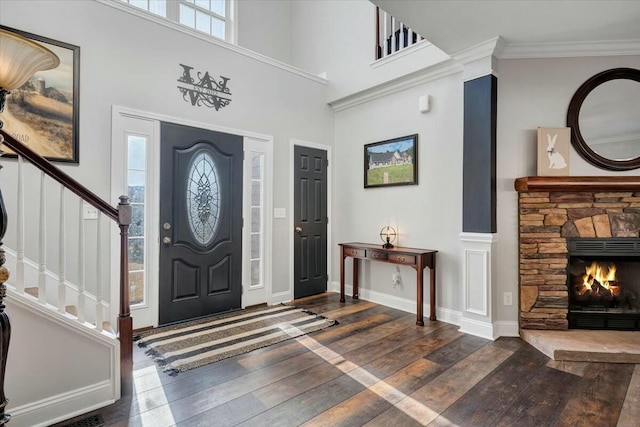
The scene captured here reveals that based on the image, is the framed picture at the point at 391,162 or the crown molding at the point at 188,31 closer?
the crown molding at the point at 188,31

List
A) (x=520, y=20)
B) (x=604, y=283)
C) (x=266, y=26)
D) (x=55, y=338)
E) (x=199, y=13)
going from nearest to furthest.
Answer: (x=55, y=338) → (x=520, y=20) → (x=604, y=283) → (x=199, y=13) → (x=266, y=26)

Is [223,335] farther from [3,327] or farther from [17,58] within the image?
[17,58]

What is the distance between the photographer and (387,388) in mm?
2309

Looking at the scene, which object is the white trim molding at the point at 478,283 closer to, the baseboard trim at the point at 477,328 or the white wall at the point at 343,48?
the baseboard trim at the point at 477,328

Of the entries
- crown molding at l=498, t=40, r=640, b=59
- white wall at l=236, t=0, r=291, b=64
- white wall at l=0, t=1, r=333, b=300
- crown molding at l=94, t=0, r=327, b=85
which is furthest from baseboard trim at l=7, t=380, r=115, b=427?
white wall at l=236, t=0, r=291, b=64

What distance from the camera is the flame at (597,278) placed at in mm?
3270

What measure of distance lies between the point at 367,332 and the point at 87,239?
2.61m

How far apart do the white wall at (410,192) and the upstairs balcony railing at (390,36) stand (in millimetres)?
533

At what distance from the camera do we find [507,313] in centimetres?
332

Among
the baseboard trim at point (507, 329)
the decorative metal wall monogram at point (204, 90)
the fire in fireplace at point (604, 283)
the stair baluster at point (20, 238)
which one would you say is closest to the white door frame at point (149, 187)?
the decorative metal wall monogram at point (204, 90)

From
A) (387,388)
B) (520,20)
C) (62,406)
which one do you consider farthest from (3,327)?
(520,20)

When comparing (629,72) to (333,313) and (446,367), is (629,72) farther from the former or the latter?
(333,313)

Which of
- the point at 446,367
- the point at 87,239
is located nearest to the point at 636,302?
the point at 446,367

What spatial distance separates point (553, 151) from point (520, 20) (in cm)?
116
